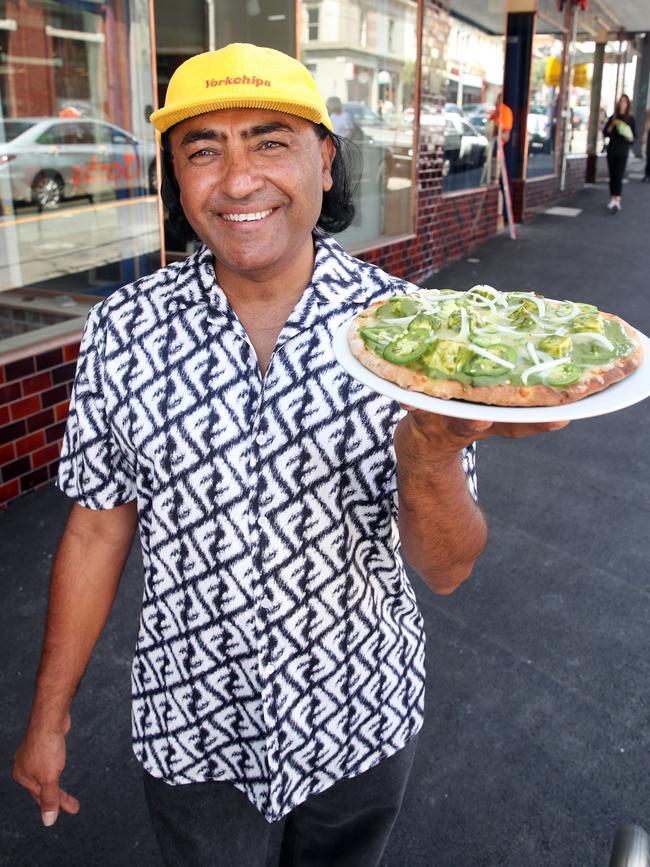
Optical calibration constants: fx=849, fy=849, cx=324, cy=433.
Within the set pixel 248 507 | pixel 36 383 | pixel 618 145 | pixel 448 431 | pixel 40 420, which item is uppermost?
pixel 618 145

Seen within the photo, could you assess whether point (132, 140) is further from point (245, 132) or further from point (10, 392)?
point (245, 132)

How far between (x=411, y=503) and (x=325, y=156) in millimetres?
819

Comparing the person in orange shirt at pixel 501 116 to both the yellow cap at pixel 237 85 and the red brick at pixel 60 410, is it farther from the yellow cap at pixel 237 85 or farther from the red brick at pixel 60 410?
the yellow cap at pixel 237 85

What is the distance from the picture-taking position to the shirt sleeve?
69.1 inches

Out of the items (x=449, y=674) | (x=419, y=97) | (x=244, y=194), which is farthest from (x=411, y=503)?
(x=419, y=97)

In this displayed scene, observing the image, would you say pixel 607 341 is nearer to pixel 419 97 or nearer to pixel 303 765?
pixel 303 765

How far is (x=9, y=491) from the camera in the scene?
471 cm

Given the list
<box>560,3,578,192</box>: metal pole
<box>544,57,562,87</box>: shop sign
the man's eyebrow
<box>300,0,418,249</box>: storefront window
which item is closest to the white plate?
the man's eyebrow

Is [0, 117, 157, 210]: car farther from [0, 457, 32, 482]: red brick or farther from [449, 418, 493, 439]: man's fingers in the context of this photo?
[449, 418, 493, 439]: man's fingers

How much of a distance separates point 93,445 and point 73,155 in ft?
16.6

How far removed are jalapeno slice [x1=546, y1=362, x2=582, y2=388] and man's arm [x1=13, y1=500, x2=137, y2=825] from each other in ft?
3.19

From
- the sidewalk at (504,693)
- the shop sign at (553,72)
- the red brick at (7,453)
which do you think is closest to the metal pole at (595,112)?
the shop sign at (553,72)

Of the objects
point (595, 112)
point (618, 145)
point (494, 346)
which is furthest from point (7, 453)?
point (595, 112)

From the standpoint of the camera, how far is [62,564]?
1.88m
